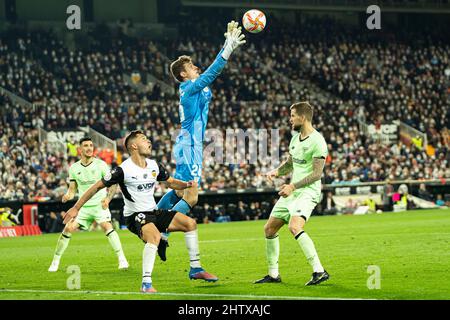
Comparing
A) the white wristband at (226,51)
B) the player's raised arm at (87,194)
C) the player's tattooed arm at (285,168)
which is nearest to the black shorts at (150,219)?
the player's raised arm at (87,194)

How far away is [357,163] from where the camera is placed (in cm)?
4184

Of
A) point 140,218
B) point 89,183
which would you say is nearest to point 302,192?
point 140,218

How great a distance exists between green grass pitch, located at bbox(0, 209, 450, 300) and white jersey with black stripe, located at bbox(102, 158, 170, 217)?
1.17 meters

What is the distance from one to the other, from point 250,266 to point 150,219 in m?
3.96

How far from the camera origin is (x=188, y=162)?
14.1 m

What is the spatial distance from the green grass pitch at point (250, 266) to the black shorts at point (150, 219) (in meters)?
0.86

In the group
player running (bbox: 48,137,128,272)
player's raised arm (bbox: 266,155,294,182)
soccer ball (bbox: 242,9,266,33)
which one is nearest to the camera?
player's raised arm (bbox: 266,155,294,182)

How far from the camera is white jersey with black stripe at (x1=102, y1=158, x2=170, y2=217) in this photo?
41.3 ft

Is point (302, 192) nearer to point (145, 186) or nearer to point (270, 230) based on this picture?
point (270, 230)

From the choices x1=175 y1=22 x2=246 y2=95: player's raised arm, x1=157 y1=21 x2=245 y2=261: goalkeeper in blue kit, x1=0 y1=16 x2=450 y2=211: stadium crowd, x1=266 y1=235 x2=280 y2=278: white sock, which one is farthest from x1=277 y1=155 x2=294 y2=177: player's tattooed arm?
x1=0 y1=16 x2=450 y2=211: stadium crowd

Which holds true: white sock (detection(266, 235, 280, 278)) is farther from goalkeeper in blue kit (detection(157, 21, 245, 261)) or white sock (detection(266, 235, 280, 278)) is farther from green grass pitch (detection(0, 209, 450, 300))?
goalkeeper in blue kit (detection(157, 21, 245, 261))

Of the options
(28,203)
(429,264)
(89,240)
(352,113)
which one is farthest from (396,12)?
(429,264)

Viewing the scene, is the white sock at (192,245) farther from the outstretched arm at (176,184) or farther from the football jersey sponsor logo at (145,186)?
the football jersey sponsor logo at (145,186)

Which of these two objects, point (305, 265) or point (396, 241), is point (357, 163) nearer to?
point (396, 241)
